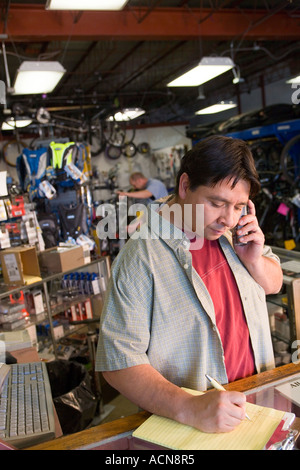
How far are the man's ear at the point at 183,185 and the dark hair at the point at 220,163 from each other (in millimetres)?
35

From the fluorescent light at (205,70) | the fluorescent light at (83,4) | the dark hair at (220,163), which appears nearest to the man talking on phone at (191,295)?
the dark hair at (220,163)

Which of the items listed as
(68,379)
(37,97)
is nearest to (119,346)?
(68,379)

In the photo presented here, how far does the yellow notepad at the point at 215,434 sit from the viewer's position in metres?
0.98

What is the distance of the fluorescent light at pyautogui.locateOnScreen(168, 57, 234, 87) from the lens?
521 centimetres

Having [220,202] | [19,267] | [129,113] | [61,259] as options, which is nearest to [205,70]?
[61,259]

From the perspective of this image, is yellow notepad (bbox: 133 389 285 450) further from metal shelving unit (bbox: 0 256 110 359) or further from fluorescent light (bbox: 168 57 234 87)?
fluorescent light (bbox: 168 57 234 87)

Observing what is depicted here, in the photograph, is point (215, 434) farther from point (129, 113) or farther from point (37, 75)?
point (129, 113)

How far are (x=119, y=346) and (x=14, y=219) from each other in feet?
11.4

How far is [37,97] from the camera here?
10.6 meters

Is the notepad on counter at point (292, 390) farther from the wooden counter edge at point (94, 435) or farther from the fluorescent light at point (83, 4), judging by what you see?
the fluorescent light at point (83, 4)

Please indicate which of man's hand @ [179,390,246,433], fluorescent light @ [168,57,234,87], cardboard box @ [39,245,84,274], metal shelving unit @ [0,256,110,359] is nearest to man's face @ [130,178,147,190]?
fluorescent light @ [168,57,234,87]

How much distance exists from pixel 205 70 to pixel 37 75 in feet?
7.30

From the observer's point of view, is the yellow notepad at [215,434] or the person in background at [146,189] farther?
the person in background at [146,189]
